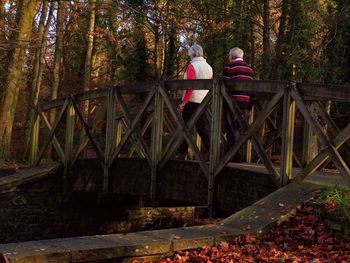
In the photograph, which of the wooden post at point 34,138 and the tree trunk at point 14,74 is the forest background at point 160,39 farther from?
the wooden post at point 34,138

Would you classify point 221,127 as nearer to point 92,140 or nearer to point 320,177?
point 320,177

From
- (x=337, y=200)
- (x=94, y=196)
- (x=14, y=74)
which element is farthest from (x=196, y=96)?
(x=14, y=74)

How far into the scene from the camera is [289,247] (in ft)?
14.9

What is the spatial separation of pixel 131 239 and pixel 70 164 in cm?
642

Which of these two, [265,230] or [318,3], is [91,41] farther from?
[265,230]

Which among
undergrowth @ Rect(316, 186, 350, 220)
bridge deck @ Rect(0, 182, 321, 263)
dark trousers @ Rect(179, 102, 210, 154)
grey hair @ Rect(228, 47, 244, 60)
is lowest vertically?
bridge deck @ Rect(0, 182, 321, 263)

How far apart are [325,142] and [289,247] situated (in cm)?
141

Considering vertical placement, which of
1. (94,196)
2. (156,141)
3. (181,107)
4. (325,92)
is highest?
(181,107)

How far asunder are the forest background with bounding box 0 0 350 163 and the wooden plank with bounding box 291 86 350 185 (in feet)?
28.9

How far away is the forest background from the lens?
46.5ft

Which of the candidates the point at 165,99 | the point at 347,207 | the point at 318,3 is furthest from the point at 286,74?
the point at 347,207

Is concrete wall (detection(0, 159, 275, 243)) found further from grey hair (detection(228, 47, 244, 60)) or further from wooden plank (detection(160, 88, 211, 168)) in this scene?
grey hair (detection(228, 47, 244, 60))

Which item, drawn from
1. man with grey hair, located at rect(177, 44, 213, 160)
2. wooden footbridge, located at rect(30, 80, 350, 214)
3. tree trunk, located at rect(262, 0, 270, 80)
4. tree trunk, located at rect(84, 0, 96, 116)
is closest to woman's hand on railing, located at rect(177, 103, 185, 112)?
man with grey hair, located at rect(177, 44, 213, 160)

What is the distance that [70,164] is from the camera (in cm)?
1055
